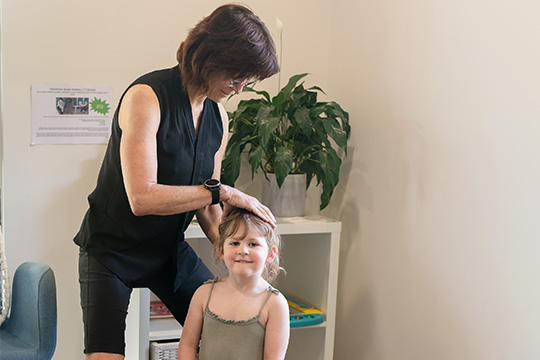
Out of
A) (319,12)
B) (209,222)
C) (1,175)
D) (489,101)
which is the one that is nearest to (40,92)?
(1,175)

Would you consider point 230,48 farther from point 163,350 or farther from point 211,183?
point 163,350

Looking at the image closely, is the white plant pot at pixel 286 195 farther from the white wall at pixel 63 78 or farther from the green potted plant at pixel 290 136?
the white wall at pixel 63 78

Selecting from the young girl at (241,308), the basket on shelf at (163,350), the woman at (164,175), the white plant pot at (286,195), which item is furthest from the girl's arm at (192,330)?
the white plant pot at (286,195)

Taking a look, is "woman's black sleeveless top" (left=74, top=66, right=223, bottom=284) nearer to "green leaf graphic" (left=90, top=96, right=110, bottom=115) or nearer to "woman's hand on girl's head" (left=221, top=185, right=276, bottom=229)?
"woman's hand on girl's head" (left=221, top=185, right=276, bottom=229)

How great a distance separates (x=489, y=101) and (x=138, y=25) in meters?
1.37

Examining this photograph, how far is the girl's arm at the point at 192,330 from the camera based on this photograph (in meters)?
1.71

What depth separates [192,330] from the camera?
172cm

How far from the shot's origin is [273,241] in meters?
1.74

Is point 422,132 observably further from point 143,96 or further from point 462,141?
point 143,96

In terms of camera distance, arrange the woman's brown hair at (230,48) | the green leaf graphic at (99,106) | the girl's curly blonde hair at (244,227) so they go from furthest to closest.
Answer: the green leaf graphic at (99,106) → the girl's curly blonde hair at (244,227) → the woman's brown hair at (230,48)

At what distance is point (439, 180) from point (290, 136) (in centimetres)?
62

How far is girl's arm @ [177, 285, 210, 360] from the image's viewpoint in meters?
1.71

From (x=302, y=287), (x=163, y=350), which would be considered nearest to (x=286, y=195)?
(x=302, y=287)

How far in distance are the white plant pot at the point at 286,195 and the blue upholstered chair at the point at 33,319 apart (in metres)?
0.85
